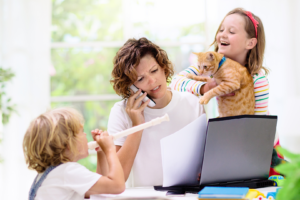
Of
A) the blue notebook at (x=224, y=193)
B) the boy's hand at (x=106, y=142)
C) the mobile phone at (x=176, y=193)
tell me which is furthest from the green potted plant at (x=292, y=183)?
the boy's hand at (x=106, y=142)

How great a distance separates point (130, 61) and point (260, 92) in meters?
0.56

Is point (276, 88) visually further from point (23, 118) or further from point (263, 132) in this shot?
point (23, 118)

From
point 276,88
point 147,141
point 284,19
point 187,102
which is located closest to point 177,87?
point 187,102

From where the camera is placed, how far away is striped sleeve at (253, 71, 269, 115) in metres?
1.20

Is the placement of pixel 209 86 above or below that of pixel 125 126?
above

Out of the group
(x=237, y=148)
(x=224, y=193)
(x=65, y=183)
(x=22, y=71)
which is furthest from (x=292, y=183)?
(x=22, y=71)

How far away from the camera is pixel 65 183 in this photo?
883mm

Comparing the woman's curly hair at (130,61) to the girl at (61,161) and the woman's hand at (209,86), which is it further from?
the girl at (61,161)

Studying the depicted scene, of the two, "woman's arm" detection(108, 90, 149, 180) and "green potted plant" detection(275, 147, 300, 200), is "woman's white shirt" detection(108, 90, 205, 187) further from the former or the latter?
"green potted plant" detection(275, 147, 300, 200)

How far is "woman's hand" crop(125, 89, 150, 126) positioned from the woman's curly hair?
0.06 meters

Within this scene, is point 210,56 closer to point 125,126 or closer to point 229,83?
point 229,83

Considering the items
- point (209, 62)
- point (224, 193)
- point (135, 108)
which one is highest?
point (209, 62)

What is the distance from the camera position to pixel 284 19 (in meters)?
2.89

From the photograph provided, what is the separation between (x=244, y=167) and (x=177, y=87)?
528 millimetres
